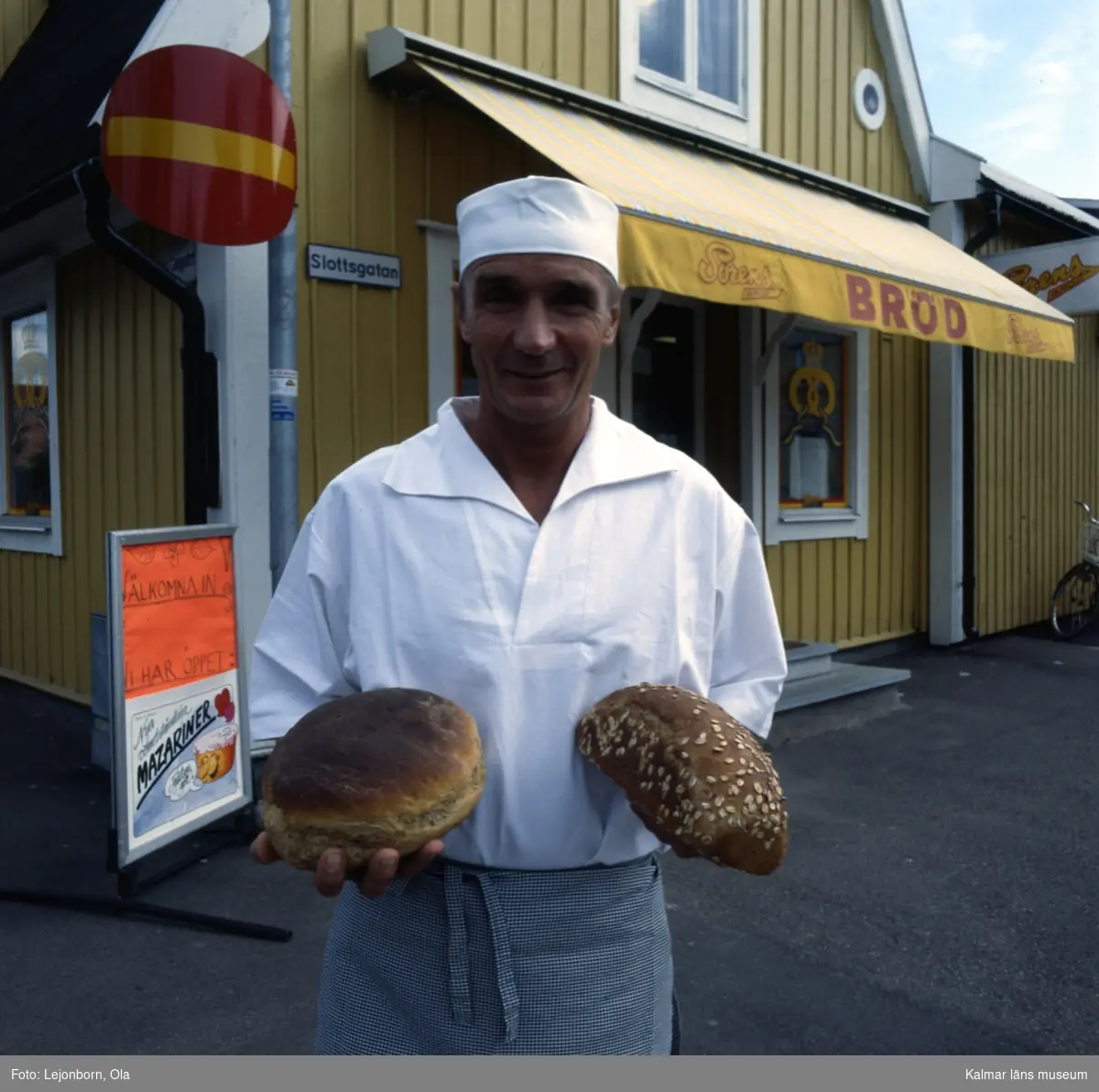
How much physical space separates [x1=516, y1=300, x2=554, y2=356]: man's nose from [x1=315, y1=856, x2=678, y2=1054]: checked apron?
781mm

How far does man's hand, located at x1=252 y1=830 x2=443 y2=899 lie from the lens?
1325mm

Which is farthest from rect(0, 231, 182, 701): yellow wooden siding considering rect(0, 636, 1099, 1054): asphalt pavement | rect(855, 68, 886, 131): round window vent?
rect(855, 68, 886, 131): round window vent

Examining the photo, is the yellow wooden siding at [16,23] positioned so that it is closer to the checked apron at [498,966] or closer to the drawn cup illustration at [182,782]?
the drawn cup illustration at [182,782]

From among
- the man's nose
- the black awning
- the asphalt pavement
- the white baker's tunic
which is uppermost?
the black awning

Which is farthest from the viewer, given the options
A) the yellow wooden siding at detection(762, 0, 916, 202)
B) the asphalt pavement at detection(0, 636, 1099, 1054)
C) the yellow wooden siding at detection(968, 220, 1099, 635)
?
the yellow wooden siding at detection(968, 220, 1099, 635)

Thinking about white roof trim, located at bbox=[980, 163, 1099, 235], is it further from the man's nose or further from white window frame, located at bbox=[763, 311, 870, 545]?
the man's nose

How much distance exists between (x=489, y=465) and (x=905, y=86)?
28.4 feet

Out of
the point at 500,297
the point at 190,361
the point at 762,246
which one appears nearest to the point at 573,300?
the point at 500,297

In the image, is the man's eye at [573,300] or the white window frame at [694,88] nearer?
the man's eye at [573,300]

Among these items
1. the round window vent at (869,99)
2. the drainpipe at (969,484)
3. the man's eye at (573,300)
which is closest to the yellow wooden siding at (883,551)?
the drainpipe at (969,484)

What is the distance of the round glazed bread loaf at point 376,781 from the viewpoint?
1370mm

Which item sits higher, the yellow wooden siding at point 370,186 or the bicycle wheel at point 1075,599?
the yellow wooden siding at point 370,186

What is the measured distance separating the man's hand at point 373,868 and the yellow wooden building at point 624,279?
315 cm

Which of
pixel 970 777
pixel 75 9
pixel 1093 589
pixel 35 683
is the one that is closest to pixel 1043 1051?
pixel 970 777
